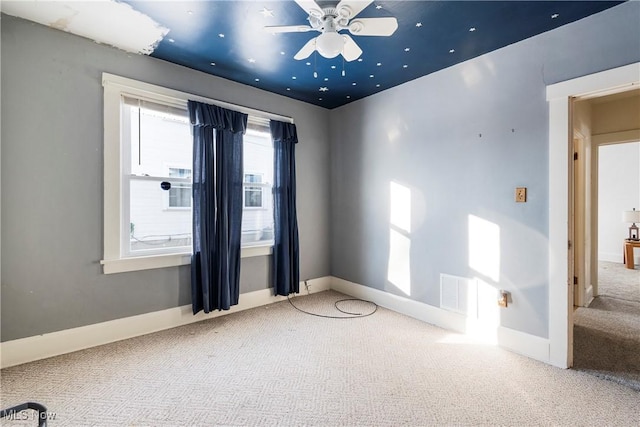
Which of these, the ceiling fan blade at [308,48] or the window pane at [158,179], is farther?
the window pane at [158,179]

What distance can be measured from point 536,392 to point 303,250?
267 centimetres

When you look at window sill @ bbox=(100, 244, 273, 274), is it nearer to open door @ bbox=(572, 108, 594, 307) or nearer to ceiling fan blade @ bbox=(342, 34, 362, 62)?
ceiling fan blade @ bbox=(342, 34, 362, 62)

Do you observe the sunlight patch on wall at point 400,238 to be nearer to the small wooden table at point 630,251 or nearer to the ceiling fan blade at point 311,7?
the ceiling fan blade at point 311,7

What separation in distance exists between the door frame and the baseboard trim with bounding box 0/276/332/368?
292cm

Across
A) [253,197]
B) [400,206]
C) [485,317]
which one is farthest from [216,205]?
[485,317]

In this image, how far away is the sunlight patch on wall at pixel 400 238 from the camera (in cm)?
319

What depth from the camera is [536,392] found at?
1.84m

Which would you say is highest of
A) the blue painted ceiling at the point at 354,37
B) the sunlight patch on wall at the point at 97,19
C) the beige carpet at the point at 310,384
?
the sunlight patch on wall at the point at 97,19

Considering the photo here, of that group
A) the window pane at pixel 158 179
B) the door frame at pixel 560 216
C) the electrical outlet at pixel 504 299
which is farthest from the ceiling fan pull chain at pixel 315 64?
the electrical outlet at pixel 504 299

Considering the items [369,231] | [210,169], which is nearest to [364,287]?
[369,231]

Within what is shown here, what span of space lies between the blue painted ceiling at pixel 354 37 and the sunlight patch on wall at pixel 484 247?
1530mm

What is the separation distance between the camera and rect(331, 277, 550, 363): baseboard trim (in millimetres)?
2277

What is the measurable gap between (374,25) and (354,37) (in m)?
0.57

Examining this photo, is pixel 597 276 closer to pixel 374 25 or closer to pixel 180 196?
pixel 374 25
